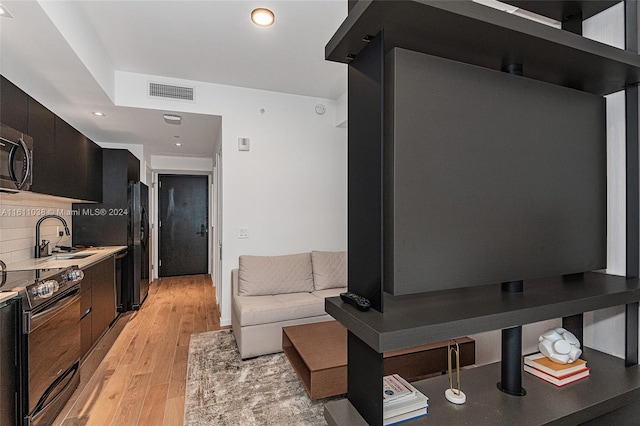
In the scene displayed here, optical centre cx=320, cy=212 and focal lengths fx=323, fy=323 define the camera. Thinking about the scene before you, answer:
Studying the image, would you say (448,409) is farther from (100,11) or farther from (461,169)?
(100,11)

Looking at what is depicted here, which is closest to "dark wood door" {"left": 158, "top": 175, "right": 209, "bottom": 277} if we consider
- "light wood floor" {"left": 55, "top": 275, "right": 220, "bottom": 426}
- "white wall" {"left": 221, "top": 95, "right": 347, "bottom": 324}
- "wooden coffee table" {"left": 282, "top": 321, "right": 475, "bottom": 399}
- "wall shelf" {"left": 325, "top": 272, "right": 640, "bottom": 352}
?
"light wood floor" {"left": 55, "top": 275, "right": 220, "bottom": 426}

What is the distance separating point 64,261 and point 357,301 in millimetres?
3189

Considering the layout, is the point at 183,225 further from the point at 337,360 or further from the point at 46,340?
the point at 337,360

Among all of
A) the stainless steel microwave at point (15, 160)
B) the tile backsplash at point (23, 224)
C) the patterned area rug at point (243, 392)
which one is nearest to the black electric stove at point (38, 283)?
the stainless steel microwave at point (15, 160)

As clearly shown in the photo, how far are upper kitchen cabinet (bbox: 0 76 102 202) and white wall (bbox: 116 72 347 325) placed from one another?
0.79 m

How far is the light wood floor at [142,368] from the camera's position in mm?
2111

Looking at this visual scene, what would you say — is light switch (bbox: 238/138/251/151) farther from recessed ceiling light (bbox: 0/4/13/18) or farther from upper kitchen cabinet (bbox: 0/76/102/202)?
recessed ceiling light (bbox: 0/4/13/18)

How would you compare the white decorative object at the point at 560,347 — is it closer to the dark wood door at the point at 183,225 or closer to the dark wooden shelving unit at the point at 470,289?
the dark wooden shelving unit at the point at 470,289

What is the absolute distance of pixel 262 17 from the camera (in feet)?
7.74

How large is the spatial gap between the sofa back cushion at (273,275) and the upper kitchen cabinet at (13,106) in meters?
2.09

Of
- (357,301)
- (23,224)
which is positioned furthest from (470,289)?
(23,224)

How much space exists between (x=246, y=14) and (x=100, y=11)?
40.3 inches

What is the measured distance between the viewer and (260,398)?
2.26m

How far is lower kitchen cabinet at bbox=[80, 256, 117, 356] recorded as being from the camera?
2854 millimetres
